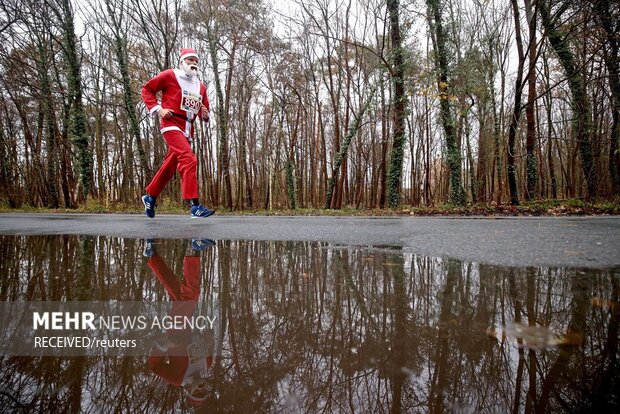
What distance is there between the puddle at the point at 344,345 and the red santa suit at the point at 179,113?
2436 millimetres

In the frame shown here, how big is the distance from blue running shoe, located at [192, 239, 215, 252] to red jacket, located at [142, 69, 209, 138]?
198cm

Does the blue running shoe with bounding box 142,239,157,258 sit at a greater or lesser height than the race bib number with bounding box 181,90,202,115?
lesser

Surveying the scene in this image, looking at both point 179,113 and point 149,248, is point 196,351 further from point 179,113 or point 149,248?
point 179,113

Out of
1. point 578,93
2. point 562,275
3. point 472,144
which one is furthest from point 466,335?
point 472,144

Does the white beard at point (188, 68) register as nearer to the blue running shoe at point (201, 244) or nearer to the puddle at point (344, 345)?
the blue running shoe at point (201, 244)

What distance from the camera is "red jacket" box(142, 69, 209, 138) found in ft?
13.5

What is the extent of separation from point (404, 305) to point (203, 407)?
797mm

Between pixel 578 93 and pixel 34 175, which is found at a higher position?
pixel 578 93

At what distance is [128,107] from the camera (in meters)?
10.8

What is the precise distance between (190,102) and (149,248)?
8.28 ft

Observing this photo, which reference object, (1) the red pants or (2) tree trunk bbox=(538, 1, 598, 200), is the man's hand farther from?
(2) tree trunk bbox=(538, 1, 598, 200)

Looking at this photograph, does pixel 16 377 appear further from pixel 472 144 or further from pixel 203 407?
pixel 472 144

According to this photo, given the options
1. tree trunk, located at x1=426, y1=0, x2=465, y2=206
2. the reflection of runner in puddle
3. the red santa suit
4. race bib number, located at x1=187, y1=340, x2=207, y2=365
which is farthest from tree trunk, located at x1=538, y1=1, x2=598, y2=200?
race bib number, located at x1=187, y1=340, x2=207, y2=365

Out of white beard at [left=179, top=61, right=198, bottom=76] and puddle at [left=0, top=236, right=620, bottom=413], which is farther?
white beard at [left=179, top=61, right=198, bottom=76]
